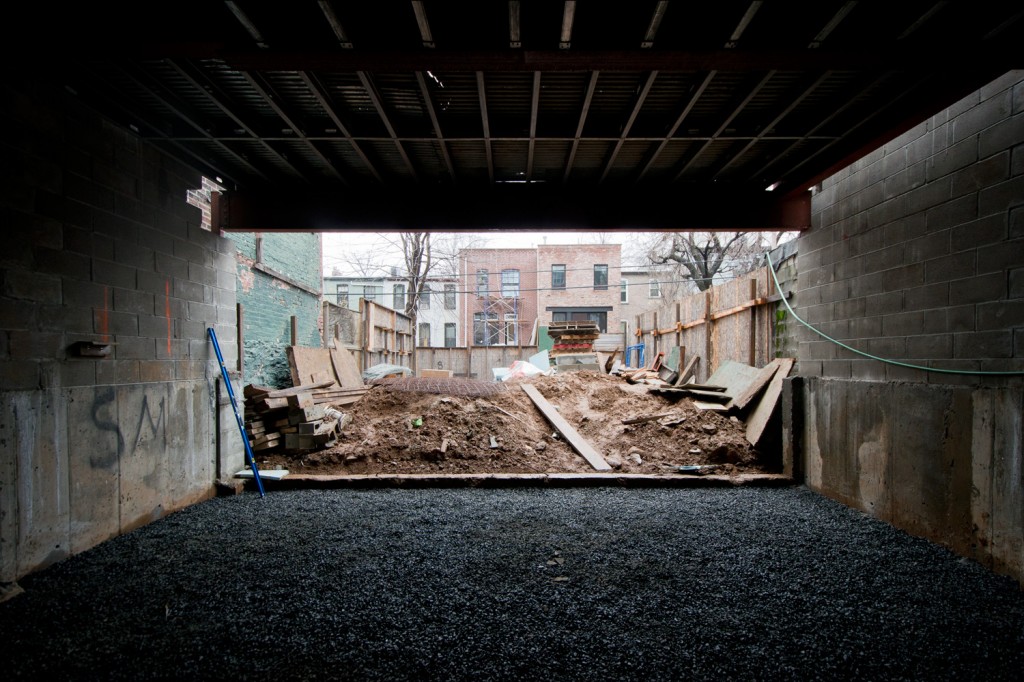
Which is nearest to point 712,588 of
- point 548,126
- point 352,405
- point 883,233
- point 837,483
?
point 837,483

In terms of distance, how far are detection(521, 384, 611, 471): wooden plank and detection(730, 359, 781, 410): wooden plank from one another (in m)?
2.36

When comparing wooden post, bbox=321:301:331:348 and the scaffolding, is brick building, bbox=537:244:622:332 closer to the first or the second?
the scaffolding

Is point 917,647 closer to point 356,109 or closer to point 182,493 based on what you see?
point 356,109

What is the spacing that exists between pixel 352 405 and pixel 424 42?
6.05 metres

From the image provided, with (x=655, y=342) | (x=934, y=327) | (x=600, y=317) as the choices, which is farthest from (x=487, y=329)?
(x=934, y=327)

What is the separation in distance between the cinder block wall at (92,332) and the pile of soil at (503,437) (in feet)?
6.09

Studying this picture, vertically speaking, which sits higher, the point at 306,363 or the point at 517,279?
the point at 517,279

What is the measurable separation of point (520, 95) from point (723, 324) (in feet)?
23.3

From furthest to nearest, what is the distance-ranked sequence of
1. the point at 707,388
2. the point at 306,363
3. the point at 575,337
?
the point at 575,337, the point at 306,363, the point at 707,388

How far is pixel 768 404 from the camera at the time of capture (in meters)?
6.18

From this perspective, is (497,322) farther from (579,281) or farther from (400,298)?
(400,298)

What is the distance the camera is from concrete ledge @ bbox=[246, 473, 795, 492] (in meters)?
5.52

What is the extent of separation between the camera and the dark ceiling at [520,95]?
284cm

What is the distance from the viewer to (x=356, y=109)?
409cm
